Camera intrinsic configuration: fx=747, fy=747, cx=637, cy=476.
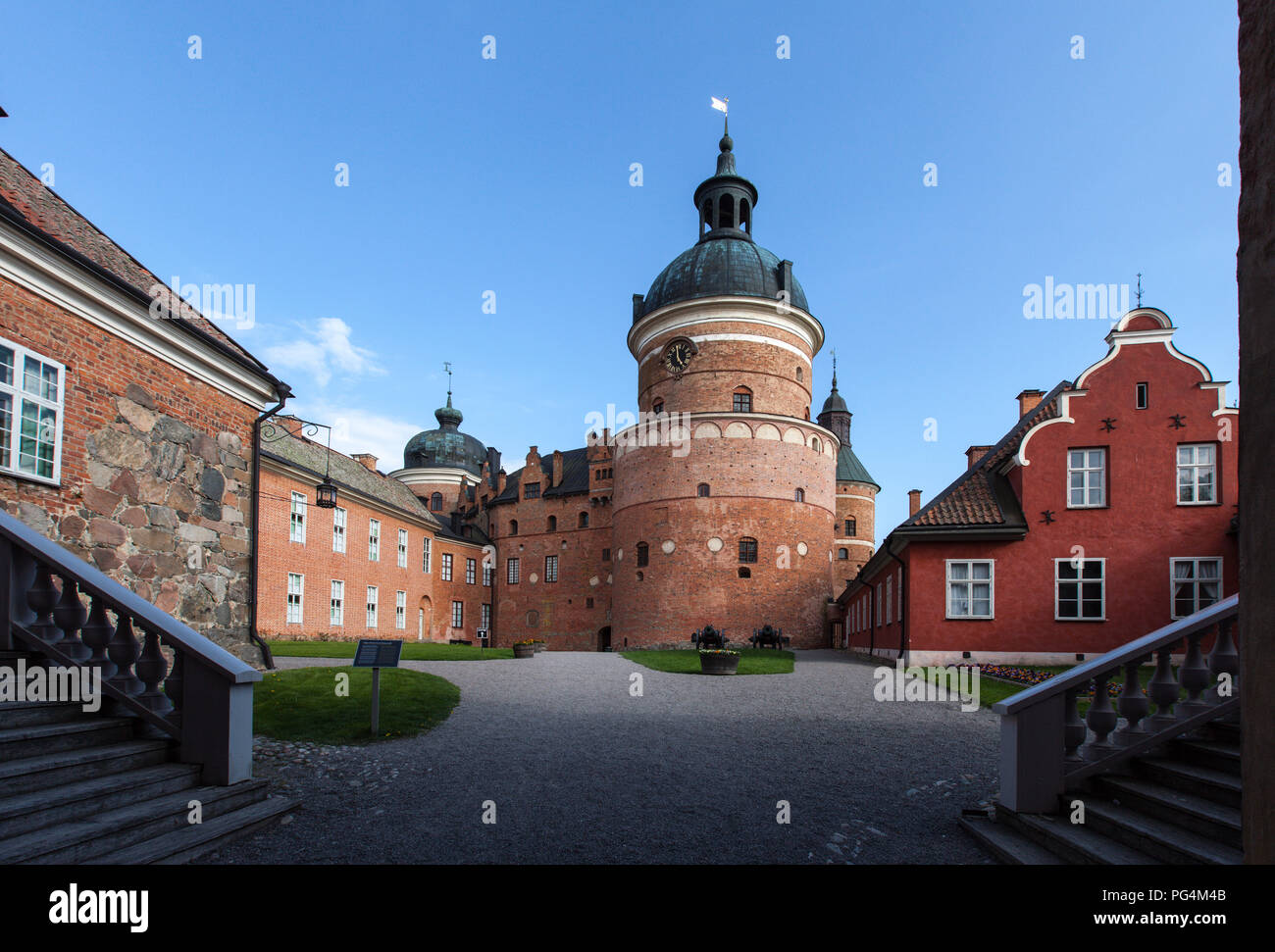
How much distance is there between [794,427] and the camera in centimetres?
3612

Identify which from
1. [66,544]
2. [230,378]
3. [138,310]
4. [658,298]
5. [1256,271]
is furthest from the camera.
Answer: [658,298]

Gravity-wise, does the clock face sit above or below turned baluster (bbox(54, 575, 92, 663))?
above

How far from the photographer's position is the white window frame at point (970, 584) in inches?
773

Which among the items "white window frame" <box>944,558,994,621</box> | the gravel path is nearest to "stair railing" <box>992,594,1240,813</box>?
the gravel path

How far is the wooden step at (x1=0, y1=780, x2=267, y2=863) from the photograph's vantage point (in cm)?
415

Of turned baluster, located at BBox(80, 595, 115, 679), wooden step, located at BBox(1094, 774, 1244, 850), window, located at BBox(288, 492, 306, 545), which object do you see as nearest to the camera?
wooden step, located at BBox(1094, 774, 1244, 850)

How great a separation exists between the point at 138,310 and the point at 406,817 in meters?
8.23

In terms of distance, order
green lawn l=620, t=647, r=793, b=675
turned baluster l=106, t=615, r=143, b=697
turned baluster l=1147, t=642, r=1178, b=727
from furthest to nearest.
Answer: green lawn l=620, t=647, r=793, b=675, turned baluster l=106, t=615, r=143, b=697, turned baluster l=1147, t=642, r=1178, b=727

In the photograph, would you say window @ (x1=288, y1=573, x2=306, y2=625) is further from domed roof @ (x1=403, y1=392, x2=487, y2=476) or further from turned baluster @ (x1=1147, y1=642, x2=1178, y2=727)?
turned baluster @ (x1=1147, y1=642, x2=1178, y2=727)

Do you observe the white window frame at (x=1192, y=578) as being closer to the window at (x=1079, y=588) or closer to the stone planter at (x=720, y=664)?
the window at (x=1079, y=588)

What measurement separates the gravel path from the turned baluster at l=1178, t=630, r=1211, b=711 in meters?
1.94

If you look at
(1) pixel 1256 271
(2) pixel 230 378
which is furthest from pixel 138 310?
(1) pixel 1256 271

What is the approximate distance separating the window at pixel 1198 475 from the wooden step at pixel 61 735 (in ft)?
73.0
